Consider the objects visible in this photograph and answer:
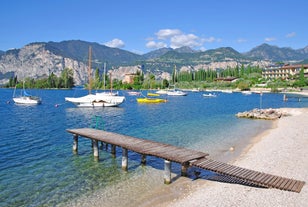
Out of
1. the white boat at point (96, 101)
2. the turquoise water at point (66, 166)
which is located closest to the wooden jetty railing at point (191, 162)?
the turquoise water at point (66, 166)

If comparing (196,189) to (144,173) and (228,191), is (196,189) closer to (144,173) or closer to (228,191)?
(228,191)

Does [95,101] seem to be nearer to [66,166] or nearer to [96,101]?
[96,101]

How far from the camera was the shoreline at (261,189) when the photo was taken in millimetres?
11984

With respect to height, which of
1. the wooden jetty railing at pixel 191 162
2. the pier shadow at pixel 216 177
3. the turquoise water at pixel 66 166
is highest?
the wooden jetty railing at pixel 191 162

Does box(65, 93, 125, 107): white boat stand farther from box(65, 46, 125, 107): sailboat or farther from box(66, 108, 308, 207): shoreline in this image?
box(66, 108, 308, 207): shoreline

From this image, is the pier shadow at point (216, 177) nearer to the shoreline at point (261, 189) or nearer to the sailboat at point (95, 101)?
the shoreline at point (261, 189)

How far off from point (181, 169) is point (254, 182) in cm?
514

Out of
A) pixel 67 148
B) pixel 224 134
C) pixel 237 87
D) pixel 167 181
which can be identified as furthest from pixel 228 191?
pixel 237 87

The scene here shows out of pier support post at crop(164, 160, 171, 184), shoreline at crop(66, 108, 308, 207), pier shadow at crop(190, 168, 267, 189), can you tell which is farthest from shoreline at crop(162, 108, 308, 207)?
pier support post at crop(164, 160, 171, 184)

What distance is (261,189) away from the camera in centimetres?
1335

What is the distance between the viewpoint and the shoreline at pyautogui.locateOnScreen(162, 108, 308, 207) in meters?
12.0

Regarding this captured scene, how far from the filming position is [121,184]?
51.3 ft

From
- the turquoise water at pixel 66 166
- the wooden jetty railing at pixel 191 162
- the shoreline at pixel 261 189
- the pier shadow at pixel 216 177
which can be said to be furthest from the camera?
the pier shadow at pixel 216 177

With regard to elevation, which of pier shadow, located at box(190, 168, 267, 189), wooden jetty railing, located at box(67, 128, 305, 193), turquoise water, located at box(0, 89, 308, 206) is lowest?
turquoise water, located at box(0, 89, 308, 206)
